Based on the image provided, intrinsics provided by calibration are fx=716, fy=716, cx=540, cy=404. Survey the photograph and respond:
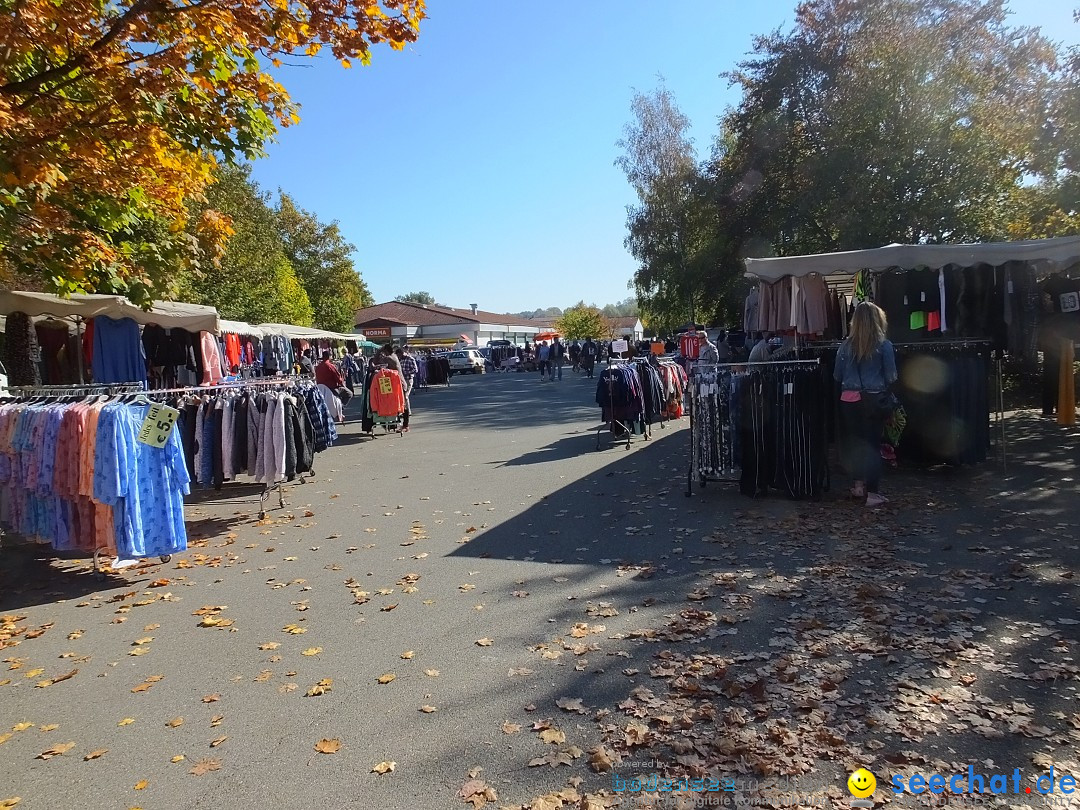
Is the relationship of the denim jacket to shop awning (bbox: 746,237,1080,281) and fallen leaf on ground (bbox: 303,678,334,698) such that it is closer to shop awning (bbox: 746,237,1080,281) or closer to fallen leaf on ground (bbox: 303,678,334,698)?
shop awning (bbox: 746,237,1080,281)

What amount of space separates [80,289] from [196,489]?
3329 millimetres

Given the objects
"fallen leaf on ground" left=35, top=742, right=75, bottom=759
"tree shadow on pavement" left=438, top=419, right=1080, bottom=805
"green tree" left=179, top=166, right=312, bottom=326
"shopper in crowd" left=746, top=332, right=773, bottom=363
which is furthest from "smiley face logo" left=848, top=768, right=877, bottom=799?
"green tree" left=179, top=166, right=312, bottom=326

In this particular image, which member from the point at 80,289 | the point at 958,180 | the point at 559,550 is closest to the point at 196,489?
the point at 80,289

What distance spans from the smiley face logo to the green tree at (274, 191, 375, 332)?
50666 millimetres

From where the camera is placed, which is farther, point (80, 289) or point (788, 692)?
point (80, 289)

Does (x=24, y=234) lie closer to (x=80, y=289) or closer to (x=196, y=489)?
(x=80, y=289)

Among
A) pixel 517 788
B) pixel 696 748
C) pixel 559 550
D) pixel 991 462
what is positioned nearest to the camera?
pixel 517 788

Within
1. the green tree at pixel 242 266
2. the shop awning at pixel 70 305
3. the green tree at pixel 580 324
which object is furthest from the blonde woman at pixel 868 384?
the green tree at pixel 580 324

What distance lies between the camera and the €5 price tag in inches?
234

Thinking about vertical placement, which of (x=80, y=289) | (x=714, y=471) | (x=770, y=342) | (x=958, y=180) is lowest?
(x=714, y=471)

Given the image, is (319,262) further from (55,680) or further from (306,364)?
(55,680)

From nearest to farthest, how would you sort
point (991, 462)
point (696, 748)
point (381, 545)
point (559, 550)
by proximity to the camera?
1. point (696, 748)
2. point (559, 550)
3. point (381, 545)
4. point (991, 462)

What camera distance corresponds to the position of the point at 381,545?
685cm

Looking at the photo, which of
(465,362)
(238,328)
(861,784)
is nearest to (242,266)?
(238,328)
